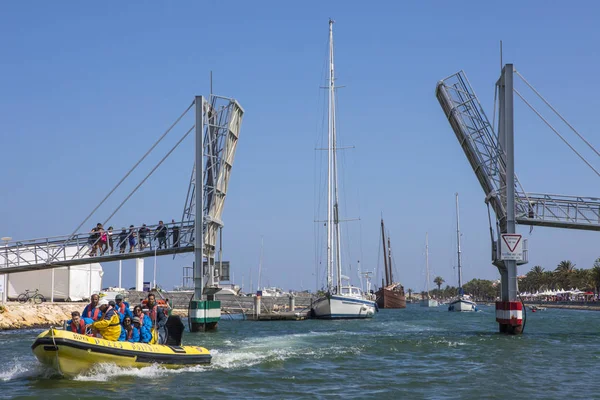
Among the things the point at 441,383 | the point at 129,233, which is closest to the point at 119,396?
the point at 441,383

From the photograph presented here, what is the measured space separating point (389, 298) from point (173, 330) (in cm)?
8450

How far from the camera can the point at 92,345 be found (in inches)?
746

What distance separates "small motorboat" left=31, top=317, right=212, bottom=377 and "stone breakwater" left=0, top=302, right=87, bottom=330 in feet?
75.1

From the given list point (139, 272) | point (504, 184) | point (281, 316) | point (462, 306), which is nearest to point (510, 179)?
point (504, 184)

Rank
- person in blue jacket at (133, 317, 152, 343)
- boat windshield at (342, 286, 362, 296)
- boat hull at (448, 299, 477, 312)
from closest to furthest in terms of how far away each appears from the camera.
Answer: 1. person in blue jacket at (133, 317, 152, 343)
2. boat windshield at (342, 286, 362, 296)
3. boat hull at (448, 299, 477, 312)

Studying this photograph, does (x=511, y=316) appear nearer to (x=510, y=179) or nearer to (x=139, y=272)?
(x=510, y=179)

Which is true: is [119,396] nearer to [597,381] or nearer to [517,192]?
[597,381]

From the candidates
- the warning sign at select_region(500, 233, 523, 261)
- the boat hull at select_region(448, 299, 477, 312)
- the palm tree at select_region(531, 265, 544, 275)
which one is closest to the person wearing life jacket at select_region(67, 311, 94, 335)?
the warning sign at select_region(500, 233, 523, 261)

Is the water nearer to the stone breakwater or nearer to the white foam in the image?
the white foam

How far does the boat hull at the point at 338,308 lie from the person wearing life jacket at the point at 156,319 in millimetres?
31428

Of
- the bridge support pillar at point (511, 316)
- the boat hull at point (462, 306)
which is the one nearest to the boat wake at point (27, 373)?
the bridge support pillar at point (511, 316)

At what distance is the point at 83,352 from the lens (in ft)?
62.0

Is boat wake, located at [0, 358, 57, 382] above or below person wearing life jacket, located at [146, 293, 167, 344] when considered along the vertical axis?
below

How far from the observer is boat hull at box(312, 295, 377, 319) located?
5366cm
